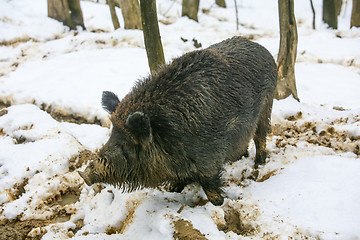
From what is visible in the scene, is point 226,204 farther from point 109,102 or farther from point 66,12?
point 66,12

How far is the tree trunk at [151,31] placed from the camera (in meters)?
3.95

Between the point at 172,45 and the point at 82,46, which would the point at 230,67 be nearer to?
the point at 172,45

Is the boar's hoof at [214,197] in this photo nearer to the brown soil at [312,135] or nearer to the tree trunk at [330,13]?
the brown soil at [312,135]

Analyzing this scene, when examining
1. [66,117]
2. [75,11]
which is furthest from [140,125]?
[75,11]

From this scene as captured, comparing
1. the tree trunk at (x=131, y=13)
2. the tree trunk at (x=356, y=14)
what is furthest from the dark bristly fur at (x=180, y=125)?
the tree trunk at (x=356, y=14)

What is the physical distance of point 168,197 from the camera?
325 centimetres

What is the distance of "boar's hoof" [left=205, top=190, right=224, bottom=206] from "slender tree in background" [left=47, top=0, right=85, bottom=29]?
8.69m

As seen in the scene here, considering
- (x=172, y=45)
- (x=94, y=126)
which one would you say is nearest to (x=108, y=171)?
(x=94, y=126)

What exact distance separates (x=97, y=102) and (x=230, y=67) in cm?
332

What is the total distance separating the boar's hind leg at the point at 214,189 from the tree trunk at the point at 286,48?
9.58 feet

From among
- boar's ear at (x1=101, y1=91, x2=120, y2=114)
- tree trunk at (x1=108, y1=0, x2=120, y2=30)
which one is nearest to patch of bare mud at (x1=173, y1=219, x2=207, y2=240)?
boar's ear at (x1=101, y1=91, x2=120, y2=114)

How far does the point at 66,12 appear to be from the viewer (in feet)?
32.2

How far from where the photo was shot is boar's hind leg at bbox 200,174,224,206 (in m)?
3.00

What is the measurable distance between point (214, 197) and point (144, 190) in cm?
80
